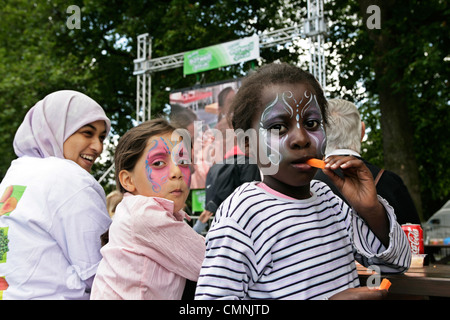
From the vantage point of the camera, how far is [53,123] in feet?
7.88

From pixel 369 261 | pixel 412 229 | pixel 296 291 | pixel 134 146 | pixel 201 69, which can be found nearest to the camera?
pixel 296 291

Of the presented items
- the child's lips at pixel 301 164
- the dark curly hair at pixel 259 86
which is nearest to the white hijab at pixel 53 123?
the dark curly hair at pixel 259 86

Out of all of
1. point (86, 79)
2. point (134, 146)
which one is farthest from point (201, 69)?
point (134, 146)

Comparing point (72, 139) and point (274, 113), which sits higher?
point (72, 139)

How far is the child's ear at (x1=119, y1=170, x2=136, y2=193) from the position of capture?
Answer: 1991 millimetres

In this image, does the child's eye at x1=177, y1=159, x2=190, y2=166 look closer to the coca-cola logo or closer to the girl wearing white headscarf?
the girl wearing white headscarf

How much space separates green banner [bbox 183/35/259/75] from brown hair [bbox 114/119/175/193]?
5436 millimetres

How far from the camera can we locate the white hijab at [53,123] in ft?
7.80

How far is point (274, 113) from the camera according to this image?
Answer: 1344 millimetres

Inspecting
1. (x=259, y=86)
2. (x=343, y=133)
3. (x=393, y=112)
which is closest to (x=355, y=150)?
(x=343, y=133)

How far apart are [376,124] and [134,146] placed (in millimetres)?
10307

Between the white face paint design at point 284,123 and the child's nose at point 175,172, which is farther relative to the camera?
the child's nose at point 175,172

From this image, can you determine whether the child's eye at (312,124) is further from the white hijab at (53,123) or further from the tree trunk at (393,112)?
the tree trunk at (393,112)

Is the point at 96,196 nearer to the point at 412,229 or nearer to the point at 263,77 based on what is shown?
the point at 263,77
